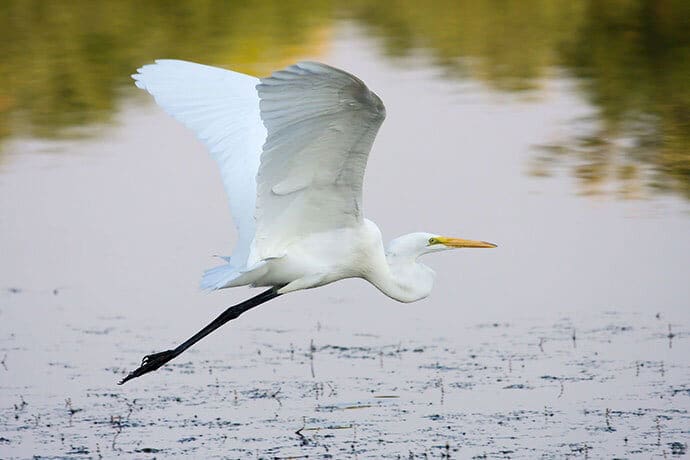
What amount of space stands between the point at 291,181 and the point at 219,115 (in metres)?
1.19

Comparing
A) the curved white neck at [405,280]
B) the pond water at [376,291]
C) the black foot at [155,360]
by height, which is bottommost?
the pond water at [376,291]

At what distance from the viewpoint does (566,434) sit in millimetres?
6703

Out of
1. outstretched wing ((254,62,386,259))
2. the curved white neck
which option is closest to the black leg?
outstretched wing ((254,62,386,259))

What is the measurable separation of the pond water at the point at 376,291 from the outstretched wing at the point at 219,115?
1.17 m

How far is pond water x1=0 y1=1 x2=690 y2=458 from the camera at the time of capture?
694cm

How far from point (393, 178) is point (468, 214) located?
1249mm

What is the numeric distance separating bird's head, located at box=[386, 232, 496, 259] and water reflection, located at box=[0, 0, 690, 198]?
188 inches

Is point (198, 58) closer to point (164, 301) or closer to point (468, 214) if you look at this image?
point (468, 214)

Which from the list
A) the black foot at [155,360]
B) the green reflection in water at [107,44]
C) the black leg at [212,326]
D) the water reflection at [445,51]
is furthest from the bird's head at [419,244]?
the green reflection in water at [107,44]

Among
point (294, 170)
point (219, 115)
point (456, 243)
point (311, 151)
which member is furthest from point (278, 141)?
point (456, 243)

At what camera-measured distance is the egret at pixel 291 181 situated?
5426 millimetres

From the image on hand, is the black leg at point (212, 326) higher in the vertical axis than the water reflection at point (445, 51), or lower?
higher

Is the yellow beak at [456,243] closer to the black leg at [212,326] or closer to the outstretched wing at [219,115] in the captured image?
the black leg at [212,326]

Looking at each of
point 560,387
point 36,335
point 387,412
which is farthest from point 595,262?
point 36,335
